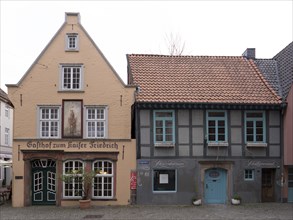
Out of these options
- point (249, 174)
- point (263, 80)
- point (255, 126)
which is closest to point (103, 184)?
point (249, 174)

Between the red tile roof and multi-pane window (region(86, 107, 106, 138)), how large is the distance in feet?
7.76

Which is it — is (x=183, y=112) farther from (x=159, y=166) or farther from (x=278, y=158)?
(x=278, y=158)

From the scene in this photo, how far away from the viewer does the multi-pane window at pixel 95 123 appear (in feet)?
87.4

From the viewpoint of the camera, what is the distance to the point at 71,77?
88.0 ft

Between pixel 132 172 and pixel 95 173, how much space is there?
81.6 inches

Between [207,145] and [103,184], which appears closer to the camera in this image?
[103,184]

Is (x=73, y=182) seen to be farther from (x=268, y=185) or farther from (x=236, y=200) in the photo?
(x=268, y=185)

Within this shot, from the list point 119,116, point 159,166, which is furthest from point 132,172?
point 119,116

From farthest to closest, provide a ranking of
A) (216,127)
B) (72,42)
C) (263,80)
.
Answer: (263,80) → (72,42) → (216,127)

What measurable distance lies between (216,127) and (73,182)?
8.41m

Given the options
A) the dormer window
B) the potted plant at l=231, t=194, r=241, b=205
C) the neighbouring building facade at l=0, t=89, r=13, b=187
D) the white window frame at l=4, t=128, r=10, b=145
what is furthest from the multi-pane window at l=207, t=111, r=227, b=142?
the white window frame at l=4, t=128, r=10, b=145

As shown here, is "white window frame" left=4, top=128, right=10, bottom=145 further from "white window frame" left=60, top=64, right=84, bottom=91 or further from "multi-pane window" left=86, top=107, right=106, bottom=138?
"multi-pane window" left=86, top=107, right=106, bottom=138

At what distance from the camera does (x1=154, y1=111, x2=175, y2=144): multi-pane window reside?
26.5m

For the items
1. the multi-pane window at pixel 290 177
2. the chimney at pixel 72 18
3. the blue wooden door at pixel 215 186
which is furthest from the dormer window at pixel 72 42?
the multi-pane window at pixel 290 177
